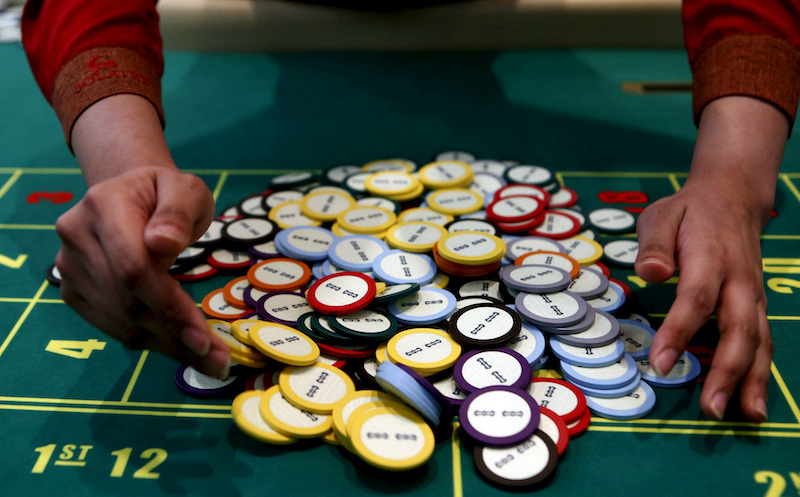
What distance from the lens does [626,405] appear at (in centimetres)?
169

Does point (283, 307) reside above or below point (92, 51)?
below

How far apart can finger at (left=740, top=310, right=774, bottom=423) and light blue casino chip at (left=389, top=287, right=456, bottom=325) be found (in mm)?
786

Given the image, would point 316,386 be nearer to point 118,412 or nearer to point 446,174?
point 118,412

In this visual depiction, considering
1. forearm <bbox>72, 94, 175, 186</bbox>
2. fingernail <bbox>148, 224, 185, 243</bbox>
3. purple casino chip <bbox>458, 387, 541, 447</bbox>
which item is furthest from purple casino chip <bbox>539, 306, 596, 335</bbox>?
forearm <bbox>72, 94, 175, 186</bbox>

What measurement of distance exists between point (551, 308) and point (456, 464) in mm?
591

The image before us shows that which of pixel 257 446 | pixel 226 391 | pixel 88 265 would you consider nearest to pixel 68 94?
pixel 88 265

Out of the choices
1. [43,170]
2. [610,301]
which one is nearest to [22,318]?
[43,170]

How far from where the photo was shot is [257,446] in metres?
1.59

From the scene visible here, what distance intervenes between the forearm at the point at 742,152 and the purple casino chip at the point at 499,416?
774mm

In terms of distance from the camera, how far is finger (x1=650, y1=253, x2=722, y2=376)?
60.2 inches

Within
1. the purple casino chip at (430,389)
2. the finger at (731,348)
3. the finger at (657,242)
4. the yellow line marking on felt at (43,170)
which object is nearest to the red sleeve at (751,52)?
the finger at (657,242)

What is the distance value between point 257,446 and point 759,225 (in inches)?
56.9

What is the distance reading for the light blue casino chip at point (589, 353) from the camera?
1.78 metres

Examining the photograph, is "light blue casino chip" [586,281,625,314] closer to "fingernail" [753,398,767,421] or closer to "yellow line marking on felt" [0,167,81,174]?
"fingernail" [753,398,767,421]
